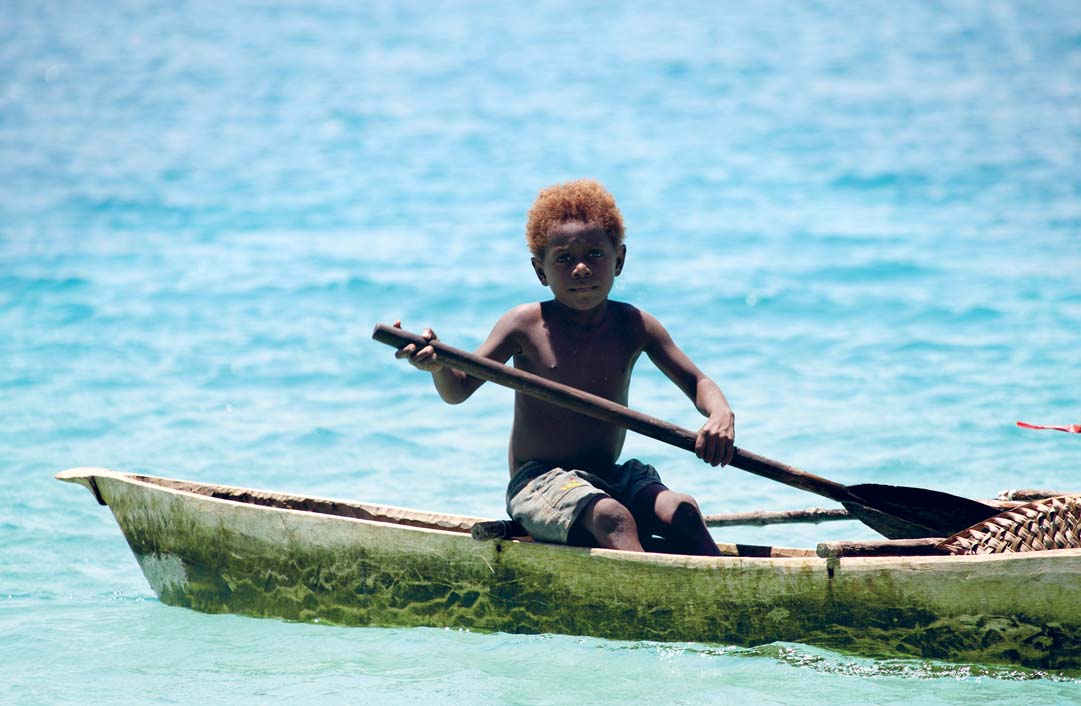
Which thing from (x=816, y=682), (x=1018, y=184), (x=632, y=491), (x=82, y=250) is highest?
(x=1018, y=184)

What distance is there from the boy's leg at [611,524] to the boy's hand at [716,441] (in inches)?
12.2

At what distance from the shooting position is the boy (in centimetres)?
428

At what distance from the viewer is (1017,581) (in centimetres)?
371

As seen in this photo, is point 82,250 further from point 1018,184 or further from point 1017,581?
point 1017,581

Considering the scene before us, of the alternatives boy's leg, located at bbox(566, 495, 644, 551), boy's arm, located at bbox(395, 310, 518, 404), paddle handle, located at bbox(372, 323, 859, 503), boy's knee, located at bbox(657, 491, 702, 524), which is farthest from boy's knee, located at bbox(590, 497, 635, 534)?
boy's arm, located at bbox(395, 310, 518, 404)

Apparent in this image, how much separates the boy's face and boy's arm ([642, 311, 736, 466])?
0.25 m

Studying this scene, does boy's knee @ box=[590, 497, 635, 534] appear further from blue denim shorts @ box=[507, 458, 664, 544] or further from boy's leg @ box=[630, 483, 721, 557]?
boy's leg @ box=[630, 483, 721, 557]

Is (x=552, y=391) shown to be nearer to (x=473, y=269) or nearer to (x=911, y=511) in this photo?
(x=911, y=511)

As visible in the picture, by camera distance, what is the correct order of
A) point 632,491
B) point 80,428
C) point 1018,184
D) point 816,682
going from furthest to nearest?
point 1018,184, point 80,428, point 632,491, point 816,682

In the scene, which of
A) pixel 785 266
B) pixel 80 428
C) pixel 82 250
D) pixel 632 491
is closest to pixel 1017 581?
pixel 632 491

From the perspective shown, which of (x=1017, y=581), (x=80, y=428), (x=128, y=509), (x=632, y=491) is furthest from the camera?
(x=80, y=428)

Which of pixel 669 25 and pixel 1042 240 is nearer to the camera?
pixel 1042 240

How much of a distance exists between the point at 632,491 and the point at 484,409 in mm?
4603

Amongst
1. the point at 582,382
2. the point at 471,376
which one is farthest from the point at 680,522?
the point at 471,376
